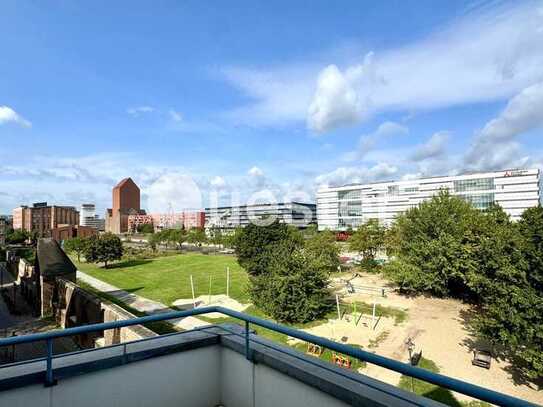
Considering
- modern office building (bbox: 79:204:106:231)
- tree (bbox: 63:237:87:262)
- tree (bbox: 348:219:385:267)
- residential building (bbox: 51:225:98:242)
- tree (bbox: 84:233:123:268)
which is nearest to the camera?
tree (bbox: 348:219:385:267)

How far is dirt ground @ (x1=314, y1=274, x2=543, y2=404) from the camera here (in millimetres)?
11383

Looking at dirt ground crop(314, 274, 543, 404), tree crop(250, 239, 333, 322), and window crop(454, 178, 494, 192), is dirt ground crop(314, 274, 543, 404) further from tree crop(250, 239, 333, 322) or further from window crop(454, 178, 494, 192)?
window crop(454, 178, 494, 192)

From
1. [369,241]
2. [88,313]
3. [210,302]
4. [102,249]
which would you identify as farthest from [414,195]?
[88,313]

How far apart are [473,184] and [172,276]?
249ft

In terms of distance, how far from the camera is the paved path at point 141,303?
1861 cm

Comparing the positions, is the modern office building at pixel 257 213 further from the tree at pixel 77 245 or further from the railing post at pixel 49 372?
the railing post at pixel 49 372

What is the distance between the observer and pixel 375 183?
99812 mm

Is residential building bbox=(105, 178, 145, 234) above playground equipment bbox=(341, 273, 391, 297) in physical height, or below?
above

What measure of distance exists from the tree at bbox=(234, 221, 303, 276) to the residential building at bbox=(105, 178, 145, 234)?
101 m

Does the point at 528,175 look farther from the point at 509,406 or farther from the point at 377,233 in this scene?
the point at 509,406

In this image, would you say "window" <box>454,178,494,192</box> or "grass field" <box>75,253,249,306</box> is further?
"window" <box>454,178,494,192</box>

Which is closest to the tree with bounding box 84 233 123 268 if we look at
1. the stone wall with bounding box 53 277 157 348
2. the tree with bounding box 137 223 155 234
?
the stone wall with bounding box 53 277 157 348

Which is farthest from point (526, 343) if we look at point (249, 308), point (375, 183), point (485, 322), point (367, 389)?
point (375, 183)

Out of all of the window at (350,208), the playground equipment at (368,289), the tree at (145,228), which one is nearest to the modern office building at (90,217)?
the tree at (145,228)
